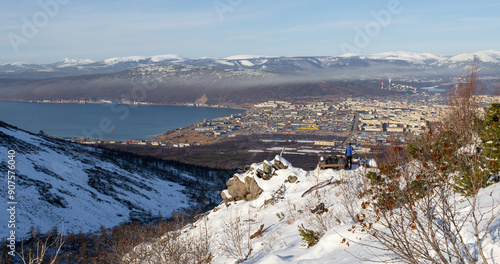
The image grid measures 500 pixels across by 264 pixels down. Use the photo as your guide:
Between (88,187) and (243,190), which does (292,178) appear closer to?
(243,190)

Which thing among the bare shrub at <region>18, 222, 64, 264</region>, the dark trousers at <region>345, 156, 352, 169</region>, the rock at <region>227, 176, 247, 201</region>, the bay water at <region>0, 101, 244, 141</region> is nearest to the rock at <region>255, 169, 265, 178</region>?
the rock at <region>227, 176, 247, 201</region>

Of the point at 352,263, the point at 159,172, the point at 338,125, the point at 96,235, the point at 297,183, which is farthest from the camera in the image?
the point at 338,125

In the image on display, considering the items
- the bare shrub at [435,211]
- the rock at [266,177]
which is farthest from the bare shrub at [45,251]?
the rock at [266,177]

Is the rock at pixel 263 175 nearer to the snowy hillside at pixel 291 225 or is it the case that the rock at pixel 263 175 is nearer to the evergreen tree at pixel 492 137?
the snowy hillside at pixel 291 225

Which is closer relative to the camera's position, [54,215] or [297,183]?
[297,183]

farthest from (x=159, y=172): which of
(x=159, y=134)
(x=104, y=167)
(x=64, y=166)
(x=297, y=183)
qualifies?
(x=159, y=134)

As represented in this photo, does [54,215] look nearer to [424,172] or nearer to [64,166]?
[64,166]
